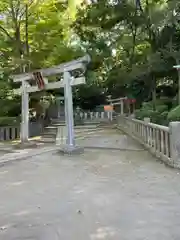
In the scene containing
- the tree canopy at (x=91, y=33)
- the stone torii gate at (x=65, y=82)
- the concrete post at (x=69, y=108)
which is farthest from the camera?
the tree canopy at (x=91, y=33)

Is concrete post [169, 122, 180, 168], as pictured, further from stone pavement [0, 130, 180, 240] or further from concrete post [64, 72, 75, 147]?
concrete post [64, 72, 75, 147]

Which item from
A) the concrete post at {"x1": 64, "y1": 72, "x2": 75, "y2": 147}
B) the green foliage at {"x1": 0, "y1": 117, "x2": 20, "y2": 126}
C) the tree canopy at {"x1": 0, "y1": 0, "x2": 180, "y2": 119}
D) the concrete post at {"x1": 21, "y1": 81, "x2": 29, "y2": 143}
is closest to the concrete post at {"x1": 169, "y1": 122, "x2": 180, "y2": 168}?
the concrete post at {"x1": 64, "y1": 72, "x2": 75, "y2": 147}

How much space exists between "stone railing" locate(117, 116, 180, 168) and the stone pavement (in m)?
0.25

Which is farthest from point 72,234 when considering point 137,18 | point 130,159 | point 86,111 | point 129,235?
point 86,111

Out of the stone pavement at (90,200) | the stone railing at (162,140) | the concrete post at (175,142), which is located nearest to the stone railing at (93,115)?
the stone railing at (162,140)

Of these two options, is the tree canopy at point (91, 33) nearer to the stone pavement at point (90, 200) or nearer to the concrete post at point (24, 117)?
the concrete post at point (24, 117)

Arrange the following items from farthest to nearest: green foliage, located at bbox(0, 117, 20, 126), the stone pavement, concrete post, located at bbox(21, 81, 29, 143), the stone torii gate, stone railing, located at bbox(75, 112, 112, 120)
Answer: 1. stone railing, located at bbox(75, 112, 112, 120)
2. green foliage, located at bbox(0, 117, 20, 126)
3. concrete post, located at bbox(21, 81, 29, 143)
4. the stone torii gate
5. the stone pavement

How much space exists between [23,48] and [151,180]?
36.4ft

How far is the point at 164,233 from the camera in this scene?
3197mm

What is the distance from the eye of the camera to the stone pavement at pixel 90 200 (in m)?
3.31

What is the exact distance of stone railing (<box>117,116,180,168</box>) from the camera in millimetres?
6359

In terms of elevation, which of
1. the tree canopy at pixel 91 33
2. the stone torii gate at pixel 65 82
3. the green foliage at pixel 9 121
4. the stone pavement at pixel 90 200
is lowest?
the stone pavement at pixel 90 200

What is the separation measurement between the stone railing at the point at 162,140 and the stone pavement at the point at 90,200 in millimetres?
251

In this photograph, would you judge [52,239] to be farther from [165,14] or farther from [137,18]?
[137,18]
